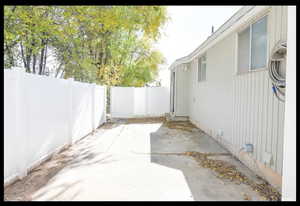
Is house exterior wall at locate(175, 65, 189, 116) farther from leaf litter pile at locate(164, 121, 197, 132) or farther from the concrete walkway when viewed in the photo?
the concrete walkway

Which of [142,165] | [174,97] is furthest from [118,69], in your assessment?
[142,165]

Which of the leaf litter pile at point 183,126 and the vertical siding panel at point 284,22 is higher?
the vertical siding panel at point 284,22

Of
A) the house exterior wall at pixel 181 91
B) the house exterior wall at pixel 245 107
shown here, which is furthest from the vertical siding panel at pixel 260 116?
the house exterior wall at pixel 181 91

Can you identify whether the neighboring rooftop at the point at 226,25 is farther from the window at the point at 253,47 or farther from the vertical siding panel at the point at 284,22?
the vertical siding panel at the point at 284,22

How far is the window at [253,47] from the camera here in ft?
12.0

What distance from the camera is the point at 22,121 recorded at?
10.3 feet

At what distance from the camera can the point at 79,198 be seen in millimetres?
2648

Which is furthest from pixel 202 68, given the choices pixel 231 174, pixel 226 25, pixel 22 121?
pixel 22 121

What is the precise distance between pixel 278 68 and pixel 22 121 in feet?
13.4

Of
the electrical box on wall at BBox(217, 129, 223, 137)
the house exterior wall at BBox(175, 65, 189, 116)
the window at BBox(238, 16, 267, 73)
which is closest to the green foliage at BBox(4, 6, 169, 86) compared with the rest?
the window at BBox(238, 16, 267, 73)

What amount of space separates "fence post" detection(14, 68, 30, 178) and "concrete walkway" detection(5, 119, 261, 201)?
0.24 metres

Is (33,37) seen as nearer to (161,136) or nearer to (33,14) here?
(33,14)

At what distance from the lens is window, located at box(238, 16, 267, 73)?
367 centimetres

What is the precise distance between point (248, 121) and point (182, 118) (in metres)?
6.09
